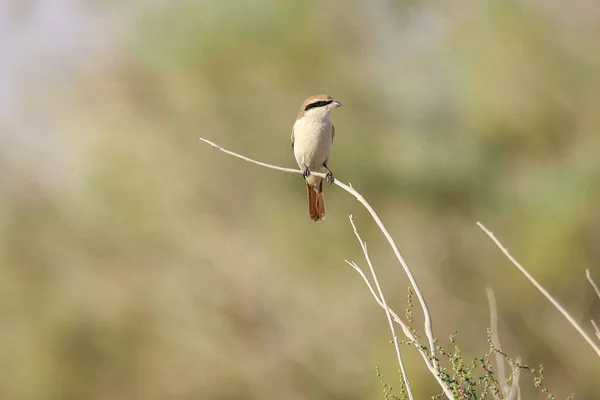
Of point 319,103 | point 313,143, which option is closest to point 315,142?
point 313,143

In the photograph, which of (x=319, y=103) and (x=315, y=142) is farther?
(x=319, y=103)

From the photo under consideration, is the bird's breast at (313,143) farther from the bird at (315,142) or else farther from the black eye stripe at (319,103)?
the black eye stripe at (319,103)

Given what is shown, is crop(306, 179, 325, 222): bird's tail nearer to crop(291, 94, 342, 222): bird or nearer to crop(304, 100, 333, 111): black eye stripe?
crop(291, 94, 342, 222): bird

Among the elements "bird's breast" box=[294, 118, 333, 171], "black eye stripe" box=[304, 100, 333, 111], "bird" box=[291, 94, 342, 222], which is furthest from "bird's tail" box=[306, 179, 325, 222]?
"black eye stripe" box=[304, 100, 333, 111]

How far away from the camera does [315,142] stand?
4445mm

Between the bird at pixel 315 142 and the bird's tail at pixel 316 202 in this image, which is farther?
the bird's tail at pixel 316 202

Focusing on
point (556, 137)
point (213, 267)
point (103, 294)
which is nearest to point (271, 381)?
point (213, 267)

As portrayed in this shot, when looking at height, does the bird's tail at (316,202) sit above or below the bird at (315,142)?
below

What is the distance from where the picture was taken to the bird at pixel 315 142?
4.47 meters

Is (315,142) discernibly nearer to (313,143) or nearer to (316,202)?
(313,143)

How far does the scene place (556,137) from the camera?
10570mm

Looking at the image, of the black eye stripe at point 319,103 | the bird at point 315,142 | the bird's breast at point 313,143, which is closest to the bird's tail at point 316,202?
the bird at point 315,142

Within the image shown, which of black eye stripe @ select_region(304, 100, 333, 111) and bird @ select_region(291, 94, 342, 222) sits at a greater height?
black eye stripe @ select_region(304, 100, 333, 111)

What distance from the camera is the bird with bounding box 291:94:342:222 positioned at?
14.7 ft
